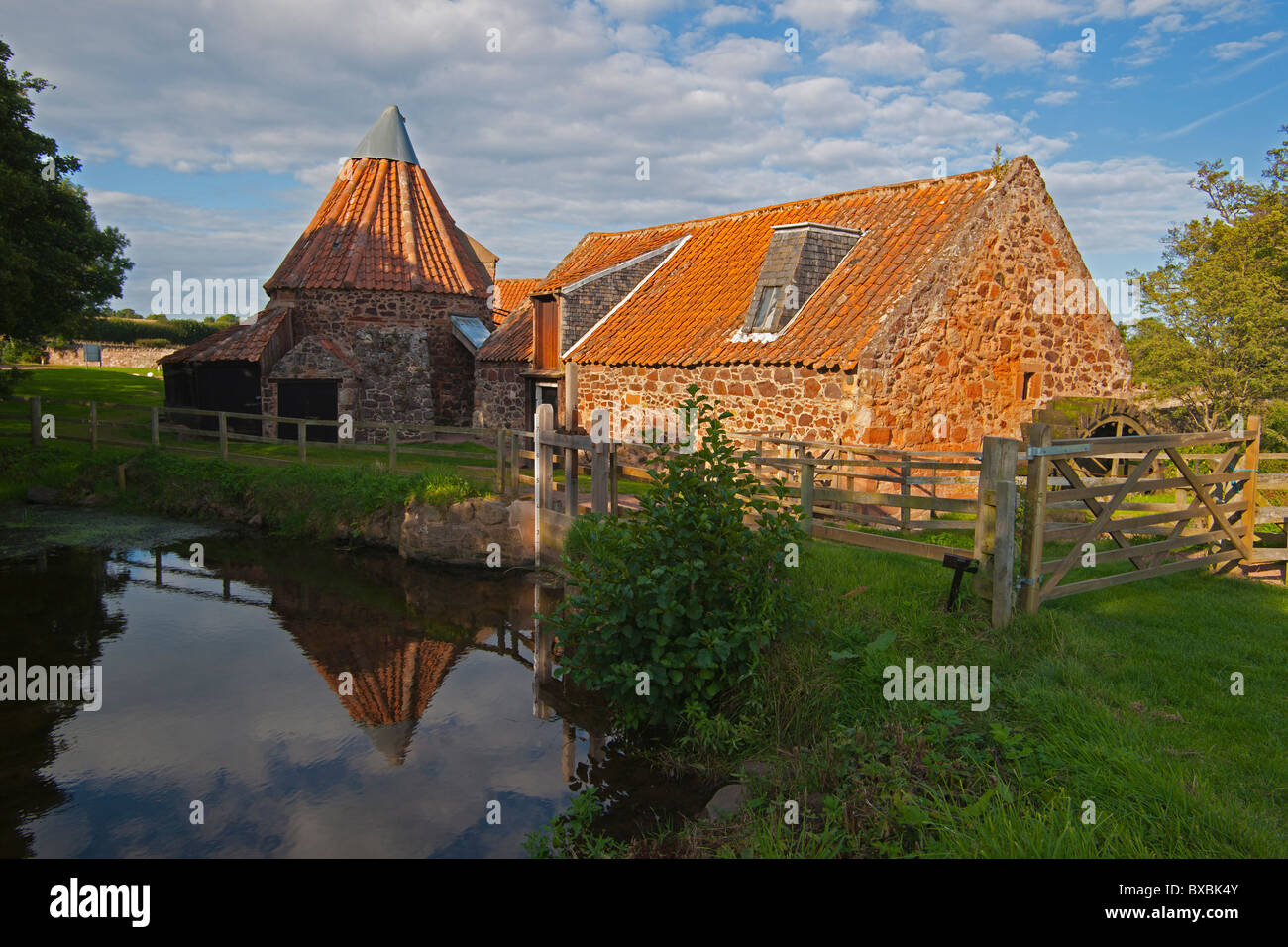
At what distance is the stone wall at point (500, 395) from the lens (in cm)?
2173

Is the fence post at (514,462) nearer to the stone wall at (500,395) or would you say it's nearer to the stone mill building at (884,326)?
the stone mill building at (884,326)

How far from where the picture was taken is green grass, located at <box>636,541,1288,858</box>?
4230 millimetres

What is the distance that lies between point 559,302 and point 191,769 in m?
14.2

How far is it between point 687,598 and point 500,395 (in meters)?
16.6

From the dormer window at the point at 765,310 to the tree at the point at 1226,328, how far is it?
40.2ft

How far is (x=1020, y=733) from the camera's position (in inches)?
205

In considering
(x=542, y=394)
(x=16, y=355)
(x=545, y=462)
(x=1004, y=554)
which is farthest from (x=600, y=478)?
(x=16, y=355)

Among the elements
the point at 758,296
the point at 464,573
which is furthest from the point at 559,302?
the point at 464,573

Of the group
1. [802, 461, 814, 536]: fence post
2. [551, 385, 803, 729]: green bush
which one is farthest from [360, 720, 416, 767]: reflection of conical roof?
[802, 461, 814, 536]: fence post

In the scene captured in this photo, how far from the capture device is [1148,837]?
4.09 meters

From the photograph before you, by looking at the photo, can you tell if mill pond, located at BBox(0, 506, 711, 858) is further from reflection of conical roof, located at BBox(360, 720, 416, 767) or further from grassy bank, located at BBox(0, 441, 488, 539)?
grassy bank, located at BBox(0, 441, 488, 539)

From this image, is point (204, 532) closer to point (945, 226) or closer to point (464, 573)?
point (464, 573)

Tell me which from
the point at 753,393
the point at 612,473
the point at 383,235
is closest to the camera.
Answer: the point at 612,473

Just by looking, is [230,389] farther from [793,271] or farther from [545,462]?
[793,271]
